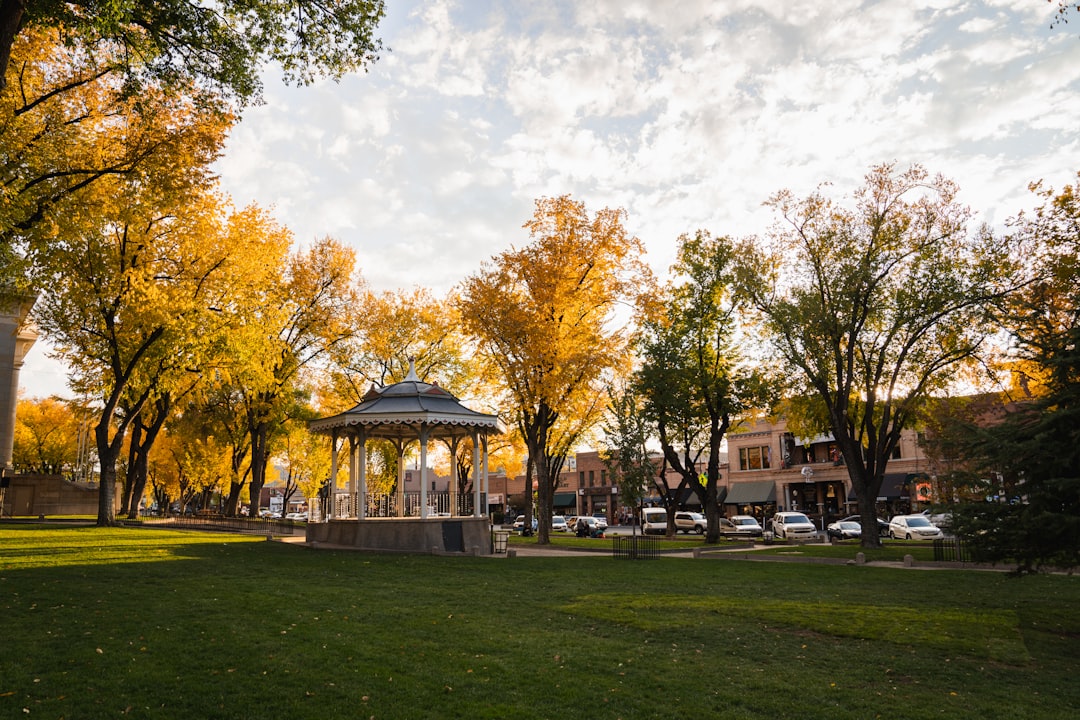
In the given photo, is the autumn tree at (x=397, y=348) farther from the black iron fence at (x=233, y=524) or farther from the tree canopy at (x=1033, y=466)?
the tree canopy at (x=1033, y=466)

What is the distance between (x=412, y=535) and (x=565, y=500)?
62694mm

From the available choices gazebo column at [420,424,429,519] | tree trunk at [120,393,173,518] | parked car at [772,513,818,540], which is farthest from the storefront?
tree trunk at [120,393,173,518]

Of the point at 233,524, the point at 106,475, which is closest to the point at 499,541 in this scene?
the point at 106,475

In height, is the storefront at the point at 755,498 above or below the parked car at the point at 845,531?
above

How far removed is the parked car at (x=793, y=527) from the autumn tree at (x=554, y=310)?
1877 centimetres

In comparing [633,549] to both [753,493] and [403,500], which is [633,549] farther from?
[753,493]

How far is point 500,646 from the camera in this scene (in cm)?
953

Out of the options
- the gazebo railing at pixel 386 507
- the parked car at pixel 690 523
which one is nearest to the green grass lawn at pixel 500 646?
the gazebo railing at pixel 386 507

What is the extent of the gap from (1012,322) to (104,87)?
2464 centimetres

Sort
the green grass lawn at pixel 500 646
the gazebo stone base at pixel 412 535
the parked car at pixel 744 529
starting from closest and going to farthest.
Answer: the green grass lawn at pixel 500 646
the gazebo stone base at pixel 412 535
the parked car at pixel 744 529

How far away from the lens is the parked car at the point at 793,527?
41500 millimetres

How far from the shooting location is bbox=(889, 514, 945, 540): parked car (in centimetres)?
3622

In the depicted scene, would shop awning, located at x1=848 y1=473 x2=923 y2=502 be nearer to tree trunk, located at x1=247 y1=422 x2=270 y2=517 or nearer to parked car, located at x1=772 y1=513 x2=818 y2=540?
parked car, located at x1=772 y1=513 x2=818 y2=540

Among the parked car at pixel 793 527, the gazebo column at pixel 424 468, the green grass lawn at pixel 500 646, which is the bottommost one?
the parked car at pixel 793 527
